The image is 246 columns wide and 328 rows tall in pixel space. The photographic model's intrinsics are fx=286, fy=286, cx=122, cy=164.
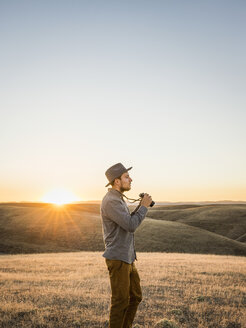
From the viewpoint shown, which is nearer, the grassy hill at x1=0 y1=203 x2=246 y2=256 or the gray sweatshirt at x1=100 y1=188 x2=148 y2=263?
the gray sweatshirt at x1=100 y1=188 x2=148 y2=263

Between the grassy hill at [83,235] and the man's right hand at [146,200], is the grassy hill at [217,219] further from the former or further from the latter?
the man's right hand at [146,200]

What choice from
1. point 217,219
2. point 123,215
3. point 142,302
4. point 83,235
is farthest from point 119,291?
point 217,219

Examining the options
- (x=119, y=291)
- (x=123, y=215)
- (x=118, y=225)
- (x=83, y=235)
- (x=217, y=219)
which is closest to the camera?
(x=123, y=215)

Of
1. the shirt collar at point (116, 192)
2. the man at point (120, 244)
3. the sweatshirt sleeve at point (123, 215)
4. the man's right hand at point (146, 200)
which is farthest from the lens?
the shirt collar at point (116, 192)

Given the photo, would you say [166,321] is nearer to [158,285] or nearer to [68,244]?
[158,285]

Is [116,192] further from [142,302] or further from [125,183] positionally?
[142,302]

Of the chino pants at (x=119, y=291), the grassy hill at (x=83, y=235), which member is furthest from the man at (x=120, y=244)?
the grassy hill at (x=83, y=235)

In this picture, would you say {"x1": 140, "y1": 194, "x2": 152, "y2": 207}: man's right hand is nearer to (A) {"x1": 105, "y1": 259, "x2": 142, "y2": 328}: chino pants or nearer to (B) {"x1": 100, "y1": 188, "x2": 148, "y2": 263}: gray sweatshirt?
(B) {"x1": 100, "y1": 188, "x2": 148, "y2": 263}: gray sweatshirt

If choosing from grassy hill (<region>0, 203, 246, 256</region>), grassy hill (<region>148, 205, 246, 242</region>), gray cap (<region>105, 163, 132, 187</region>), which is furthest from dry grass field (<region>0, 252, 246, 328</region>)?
grassy hill (<region>148, 205, 246, 242</region>)

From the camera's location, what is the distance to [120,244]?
4641mm

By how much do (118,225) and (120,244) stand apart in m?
0.30

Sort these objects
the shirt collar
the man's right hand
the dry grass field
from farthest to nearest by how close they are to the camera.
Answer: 1. the dry grass field
2. the shirt collar
3. the man's right hand

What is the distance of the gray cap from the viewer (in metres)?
4.87

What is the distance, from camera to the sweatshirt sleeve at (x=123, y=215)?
439 centimetres
